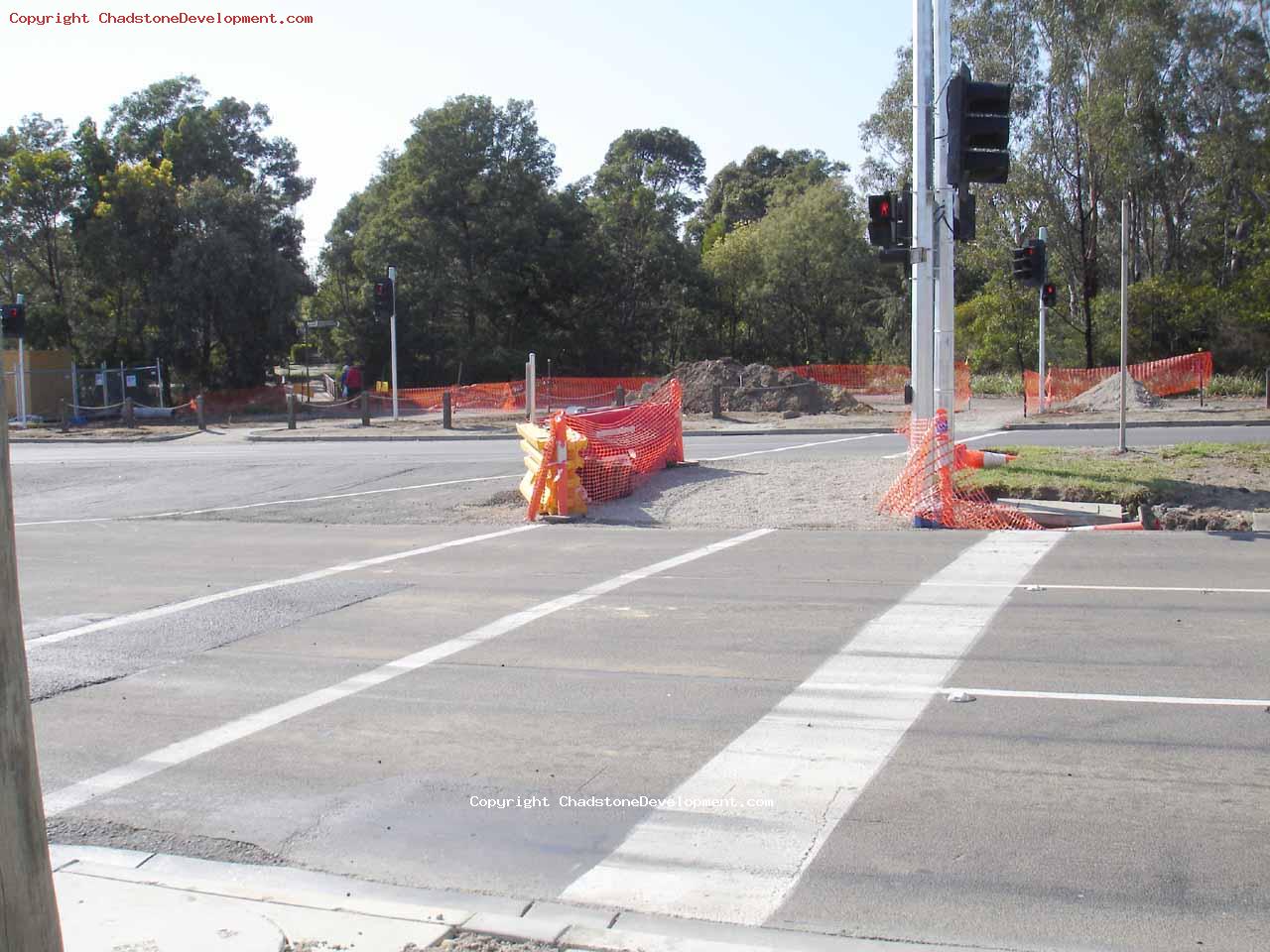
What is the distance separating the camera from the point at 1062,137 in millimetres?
48344

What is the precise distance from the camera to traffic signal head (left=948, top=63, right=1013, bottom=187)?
43.3 feet

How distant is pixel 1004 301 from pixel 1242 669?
44.4m

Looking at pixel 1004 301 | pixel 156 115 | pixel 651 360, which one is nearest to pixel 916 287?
pixel 1004 301

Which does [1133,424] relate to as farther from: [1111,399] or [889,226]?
[889,226]

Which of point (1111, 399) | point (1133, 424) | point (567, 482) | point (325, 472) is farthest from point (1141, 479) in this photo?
point (1111, 399)

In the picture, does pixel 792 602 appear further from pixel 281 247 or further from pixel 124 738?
pixel 281 247

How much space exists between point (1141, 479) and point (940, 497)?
2.62 meters

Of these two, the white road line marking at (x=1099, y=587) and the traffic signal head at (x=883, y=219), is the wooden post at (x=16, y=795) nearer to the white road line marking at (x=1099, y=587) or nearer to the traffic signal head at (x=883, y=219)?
the white road line marking at (x=1099, y=587)

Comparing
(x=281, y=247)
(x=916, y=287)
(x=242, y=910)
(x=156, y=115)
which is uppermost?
(x=156, y=115)

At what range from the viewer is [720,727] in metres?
6.52

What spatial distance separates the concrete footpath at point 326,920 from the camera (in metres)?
4.13

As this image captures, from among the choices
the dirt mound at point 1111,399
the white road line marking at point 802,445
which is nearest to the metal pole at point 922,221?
the white road line marking at point 802,445

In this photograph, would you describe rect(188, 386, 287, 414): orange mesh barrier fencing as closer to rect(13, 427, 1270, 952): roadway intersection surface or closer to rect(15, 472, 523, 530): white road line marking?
rect(15, 472, 523, 530): white road line marking

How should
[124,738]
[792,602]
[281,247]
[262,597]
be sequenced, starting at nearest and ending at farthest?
1. [124,738]
2. [792,602]
3. [262,597]
4. [281,247]
